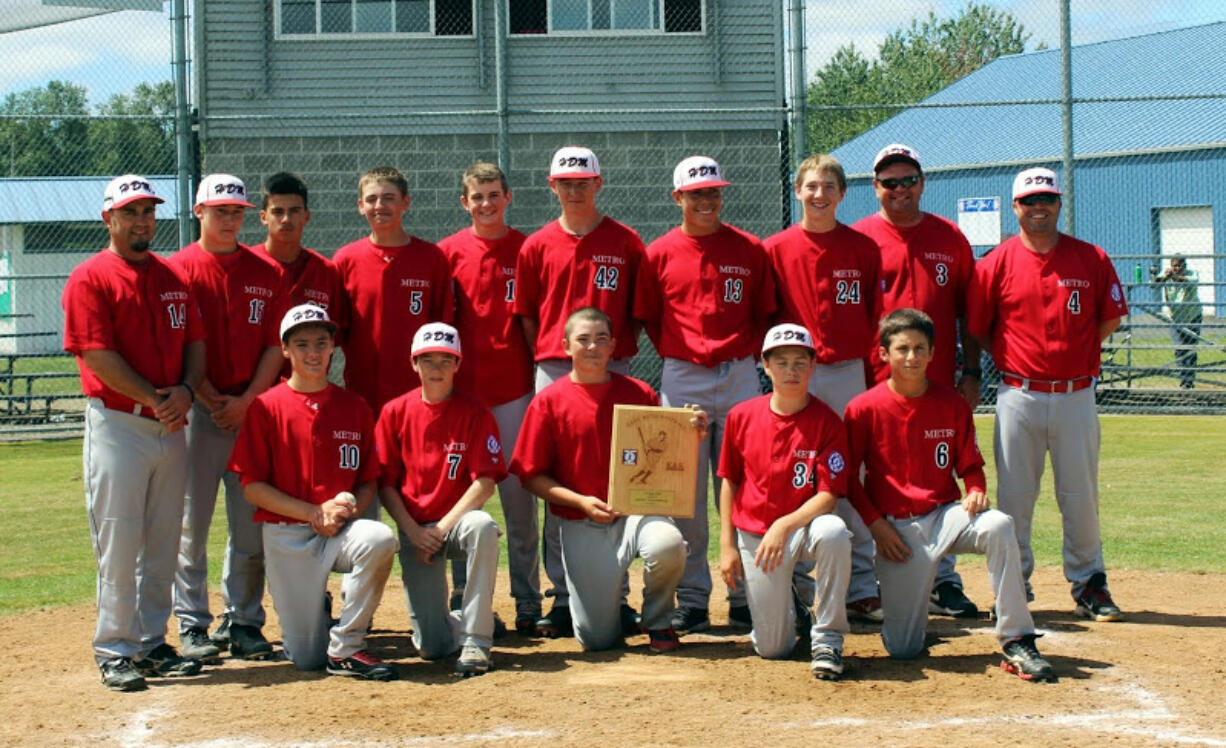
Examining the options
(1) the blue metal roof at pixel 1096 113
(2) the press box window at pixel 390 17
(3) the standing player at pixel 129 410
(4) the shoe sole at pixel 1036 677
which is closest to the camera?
(4) the shoe sole at pixel 1036 677

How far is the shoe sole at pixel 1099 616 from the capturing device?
22.4 ft

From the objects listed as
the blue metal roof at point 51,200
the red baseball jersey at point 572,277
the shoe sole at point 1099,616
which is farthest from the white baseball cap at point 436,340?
the blue metal roof at point 51,200

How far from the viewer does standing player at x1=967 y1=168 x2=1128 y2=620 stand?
6.88 metres

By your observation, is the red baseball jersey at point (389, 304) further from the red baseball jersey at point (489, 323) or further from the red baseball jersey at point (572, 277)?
the red baseball jersey at point (572, 277)

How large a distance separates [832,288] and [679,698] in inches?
90.3

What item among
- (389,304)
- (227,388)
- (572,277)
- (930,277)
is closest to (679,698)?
(572,277)

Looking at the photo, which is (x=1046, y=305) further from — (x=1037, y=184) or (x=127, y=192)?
(x=127, y=192)

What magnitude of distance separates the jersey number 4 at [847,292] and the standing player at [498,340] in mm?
1556

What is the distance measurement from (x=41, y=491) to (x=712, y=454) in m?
7.48

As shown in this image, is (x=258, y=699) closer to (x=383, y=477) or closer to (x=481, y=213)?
(x=383, y=477)

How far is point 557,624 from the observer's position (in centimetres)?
683

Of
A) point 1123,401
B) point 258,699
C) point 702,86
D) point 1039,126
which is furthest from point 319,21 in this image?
point 1039,126

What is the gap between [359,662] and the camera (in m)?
Answer: 5.97

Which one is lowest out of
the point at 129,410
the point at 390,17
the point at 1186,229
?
the point at 129,410
